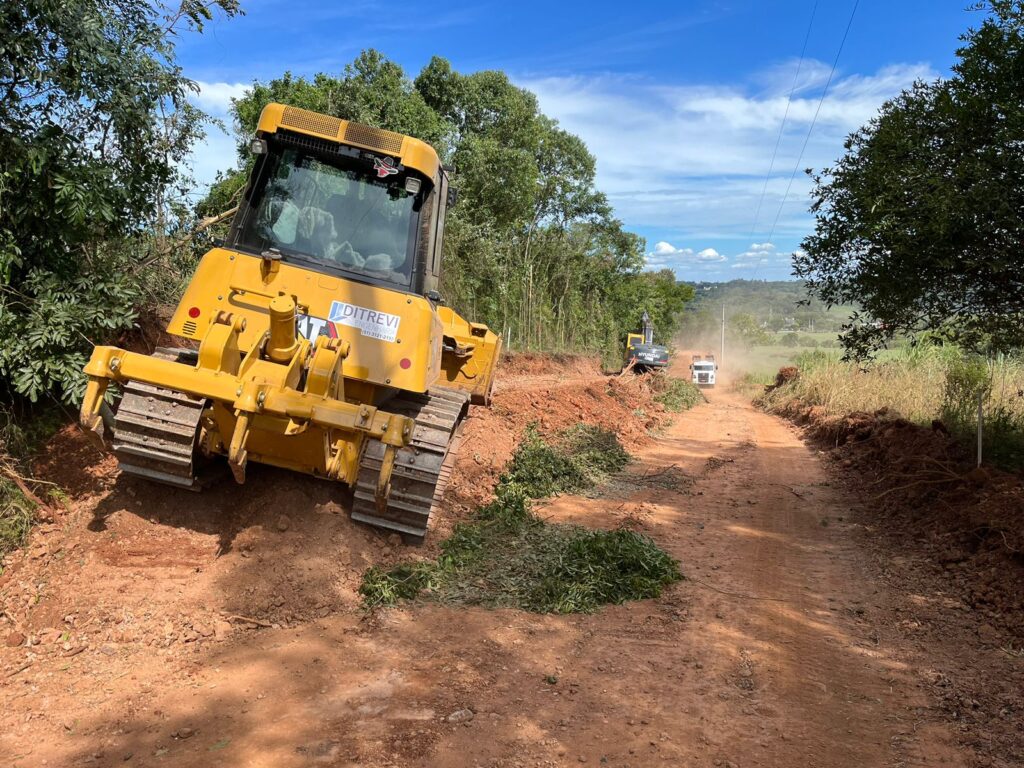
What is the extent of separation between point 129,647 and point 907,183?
24.0 ft

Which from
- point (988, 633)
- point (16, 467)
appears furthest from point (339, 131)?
point (988, 633)

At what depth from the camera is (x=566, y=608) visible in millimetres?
5418

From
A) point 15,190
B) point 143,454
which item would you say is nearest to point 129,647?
point 143,454

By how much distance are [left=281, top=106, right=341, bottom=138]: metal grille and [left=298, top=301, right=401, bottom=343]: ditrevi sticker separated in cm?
142

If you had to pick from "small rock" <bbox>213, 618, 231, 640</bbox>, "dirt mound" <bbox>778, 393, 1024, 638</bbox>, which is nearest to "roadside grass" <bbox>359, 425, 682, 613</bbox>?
"small rock" <bbox>213, 618, 231, 640</bbox>

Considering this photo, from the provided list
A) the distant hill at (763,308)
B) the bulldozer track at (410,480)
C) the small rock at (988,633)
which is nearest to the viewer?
the small rock at (988,633)

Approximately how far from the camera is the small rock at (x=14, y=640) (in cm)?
430

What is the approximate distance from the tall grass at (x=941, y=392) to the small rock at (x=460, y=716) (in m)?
7.83

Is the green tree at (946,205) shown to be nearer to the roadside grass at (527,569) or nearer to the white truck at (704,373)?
the roadside grass at (527,569)

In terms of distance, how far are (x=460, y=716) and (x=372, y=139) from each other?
4.22 meters

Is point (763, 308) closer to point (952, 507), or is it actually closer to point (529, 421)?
point (529, 421)

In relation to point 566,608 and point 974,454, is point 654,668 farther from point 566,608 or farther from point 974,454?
point 974,454

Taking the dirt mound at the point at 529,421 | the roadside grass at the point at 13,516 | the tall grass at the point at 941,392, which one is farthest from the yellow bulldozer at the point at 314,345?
the tall grass at the point at 941,392

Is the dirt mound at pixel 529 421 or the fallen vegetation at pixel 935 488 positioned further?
the dirt mound at pixel 529 421
